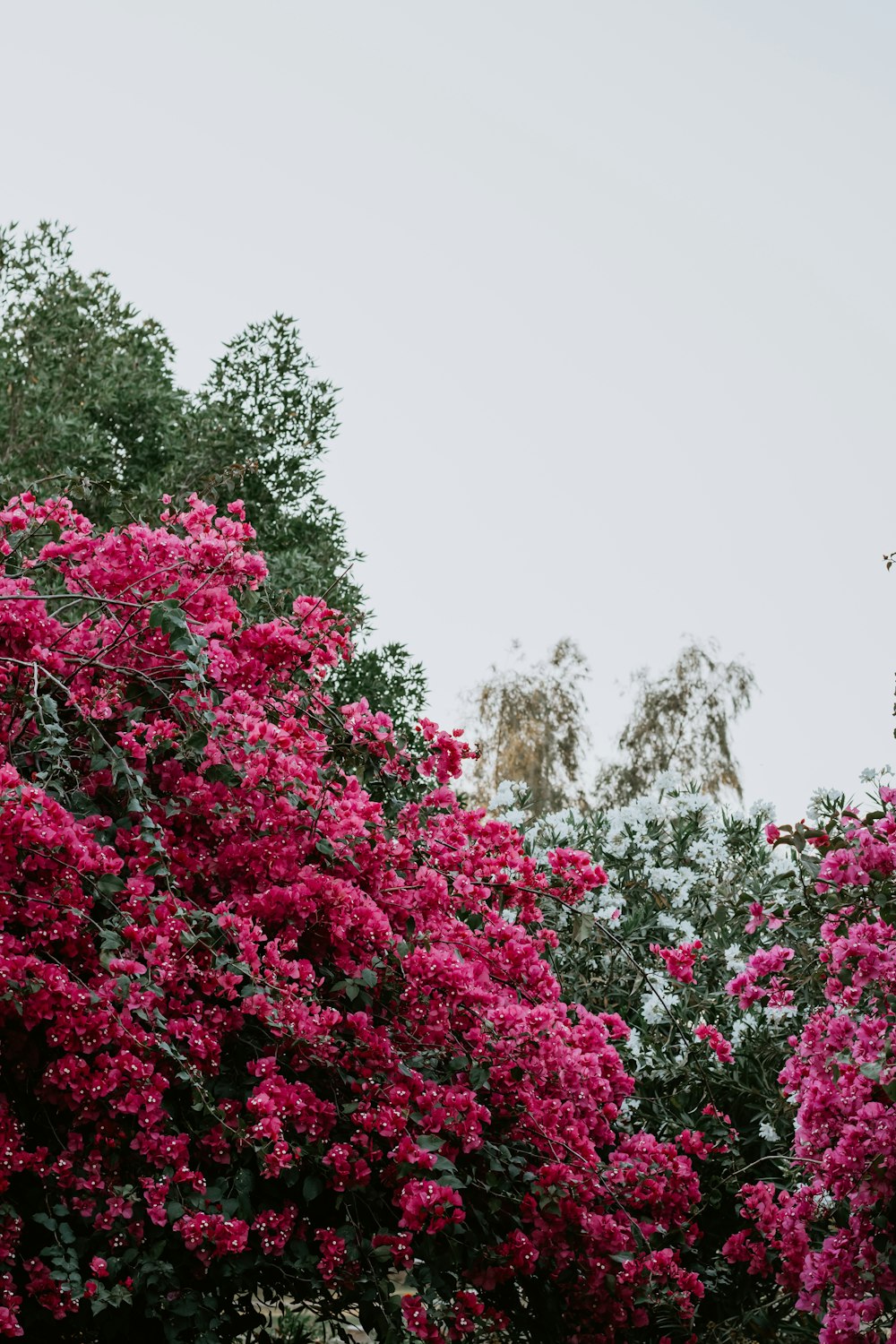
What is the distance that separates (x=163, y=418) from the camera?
9.33 metres

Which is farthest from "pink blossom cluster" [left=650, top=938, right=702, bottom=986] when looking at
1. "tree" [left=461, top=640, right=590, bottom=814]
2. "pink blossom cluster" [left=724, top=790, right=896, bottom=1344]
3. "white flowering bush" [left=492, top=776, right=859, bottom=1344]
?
"tree" [left=461, top=640, right=590, bottom=814]

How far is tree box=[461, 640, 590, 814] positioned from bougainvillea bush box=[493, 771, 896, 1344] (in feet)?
46.7

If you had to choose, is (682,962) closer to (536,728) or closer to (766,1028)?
(766,1028)

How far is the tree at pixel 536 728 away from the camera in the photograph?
63.8 feet

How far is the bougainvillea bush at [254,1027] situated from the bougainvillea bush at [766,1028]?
312mm

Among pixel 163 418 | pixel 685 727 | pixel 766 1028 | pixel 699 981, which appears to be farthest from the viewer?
pixel 685 727

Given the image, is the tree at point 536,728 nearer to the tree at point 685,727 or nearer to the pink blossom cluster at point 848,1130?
the tree at point 685,727

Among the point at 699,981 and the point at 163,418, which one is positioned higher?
the point at 163,418

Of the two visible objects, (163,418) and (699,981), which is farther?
(163,418)

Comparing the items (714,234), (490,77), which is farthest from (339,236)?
(714,234)

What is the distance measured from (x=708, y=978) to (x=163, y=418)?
6793 mm

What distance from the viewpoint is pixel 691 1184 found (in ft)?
10.0

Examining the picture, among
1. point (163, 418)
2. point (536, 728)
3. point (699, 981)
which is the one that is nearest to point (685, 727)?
point (536, 728)

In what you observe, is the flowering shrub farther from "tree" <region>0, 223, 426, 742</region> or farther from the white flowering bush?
"tree" <region>0, 223, 426, 742</region>
